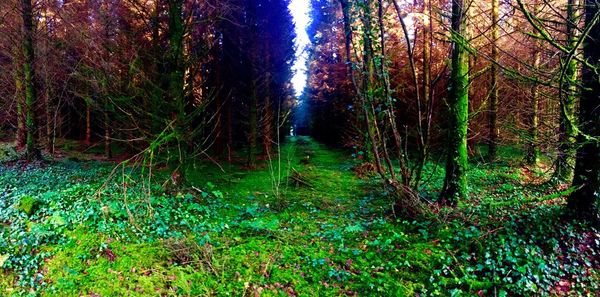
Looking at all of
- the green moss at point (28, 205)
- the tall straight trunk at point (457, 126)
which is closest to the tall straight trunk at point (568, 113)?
the tall straight trunk at point (457, 126)

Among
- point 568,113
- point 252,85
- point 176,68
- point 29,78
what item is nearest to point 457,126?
point 568,113

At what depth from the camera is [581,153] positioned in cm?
482

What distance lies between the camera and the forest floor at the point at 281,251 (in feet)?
13.2

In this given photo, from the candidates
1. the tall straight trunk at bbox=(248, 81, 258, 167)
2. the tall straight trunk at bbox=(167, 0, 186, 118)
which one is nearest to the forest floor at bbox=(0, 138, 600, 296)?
the tall straight trunk at bbox=(167, 0, 186, 118)

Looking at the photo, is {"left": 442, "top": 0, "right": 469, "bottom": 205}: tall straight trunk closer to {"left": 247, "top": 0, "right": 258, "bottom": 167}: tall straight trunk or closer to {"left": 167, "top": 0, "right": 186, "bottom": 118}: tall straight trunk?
{"left": 167, "top": 0, "right": 186, "bottom": 118}: tall straight trunk

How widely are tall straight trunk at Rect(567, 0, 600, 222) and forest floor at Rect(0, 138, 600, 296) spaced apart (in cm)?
29

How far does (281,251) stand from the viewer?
5078 mm

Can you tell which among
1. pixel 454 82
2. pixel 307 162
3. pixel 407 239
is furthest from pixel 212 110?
pixel 407 239

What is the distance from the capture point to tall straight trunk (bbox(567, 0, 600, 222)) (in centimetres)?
464

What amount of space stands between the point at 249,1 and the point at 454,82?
1192 centimetres

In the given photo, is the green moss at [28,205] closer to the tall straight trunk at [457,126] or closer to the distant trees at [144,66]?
the distant trees at [144,66]

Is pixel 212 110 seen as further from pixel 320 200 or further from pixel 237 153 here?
pixel 320 200

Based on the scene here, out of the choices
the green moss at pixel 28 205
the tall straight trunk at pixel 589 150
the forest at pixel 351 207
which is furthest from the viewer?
the green moss at pixel 28 205

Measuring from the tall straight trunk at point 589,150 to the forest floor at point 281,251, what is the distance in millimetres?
291
